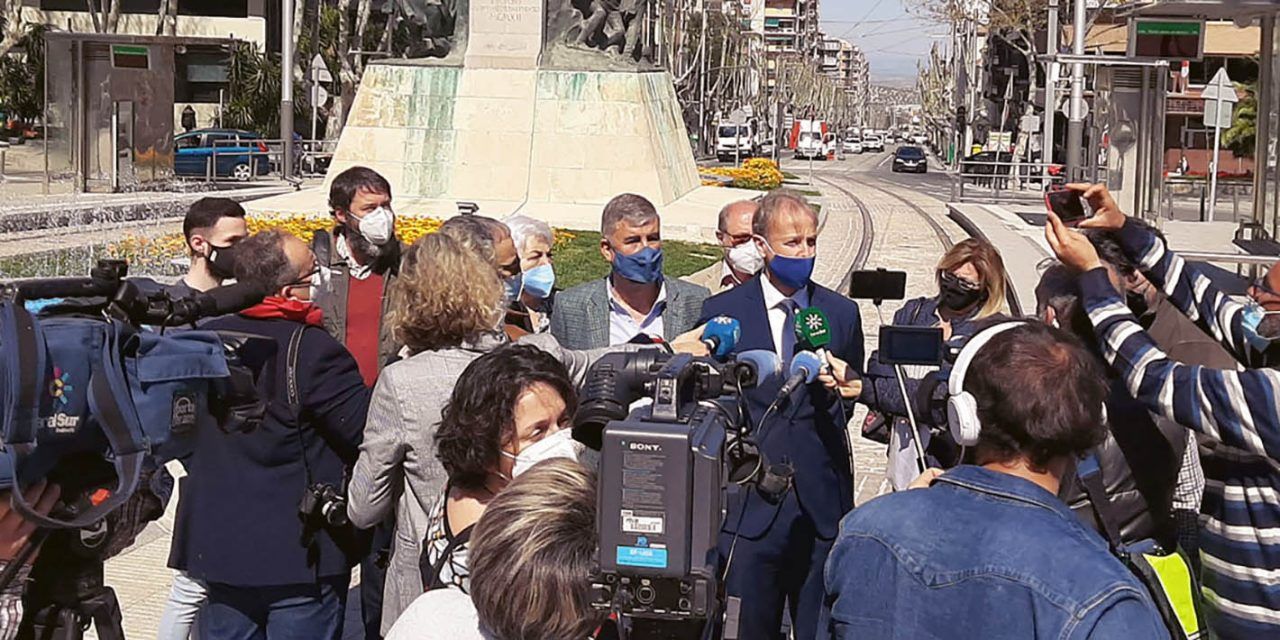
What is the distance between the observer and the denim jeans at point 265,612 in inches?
199

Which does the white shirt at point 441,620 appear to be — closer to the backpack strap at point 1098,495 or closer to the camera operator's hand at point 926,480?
the camera operator's hand at point 926,480

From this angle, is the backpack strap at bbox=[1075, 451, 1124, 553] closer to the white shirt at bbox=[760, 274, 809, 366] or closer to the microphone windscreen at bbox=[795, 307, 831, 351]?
the microphone windscreen at bbox=[795, 307, 831, 351]

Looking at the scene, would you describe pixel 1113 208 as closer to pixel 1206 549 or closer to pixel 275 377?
pixel 1206 549

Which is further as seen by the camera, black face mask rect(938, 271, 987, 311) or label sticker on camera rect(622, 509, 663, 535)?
black face mask rect(938, 271, 987, 311)

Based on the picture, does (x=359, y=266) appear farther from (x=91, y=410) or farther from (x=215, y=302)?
(x=91, y=410)

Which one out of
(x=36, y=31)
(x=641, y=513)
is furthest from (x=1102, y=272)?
(x=36, y=31)

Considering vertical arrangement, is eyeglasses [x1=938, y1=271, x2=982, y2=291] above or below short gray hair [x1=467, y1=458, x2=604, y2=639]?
above

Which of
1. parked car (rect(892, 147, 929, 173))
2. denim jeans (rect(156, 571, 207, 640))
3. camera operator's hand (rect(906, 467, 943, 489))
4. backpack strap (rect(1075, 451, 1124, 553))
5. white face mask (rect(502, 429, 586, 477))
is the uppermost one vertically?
parked car (rect(892, 147, 929, 173))

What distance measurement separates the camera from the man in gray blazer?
6176 millimetres

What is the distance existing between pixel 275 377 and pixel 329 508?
1.41ft

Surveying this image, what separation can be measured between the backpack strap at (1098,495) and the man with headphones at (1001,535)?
0.79 m

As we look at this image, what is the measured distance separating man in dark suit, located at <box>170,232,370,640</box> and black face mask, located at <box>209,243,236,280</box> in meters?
0.63

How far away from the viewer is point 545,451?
3.94 meters

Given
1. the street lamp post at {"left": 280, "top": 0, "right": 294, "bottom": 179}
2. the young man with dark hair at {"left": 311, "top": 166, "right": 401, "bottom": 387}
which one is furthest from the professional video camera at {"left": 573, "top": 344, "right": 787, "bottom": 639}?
the street lamp post at {"left": 280, "top": 0, "right": 294, "bottom": 179}
